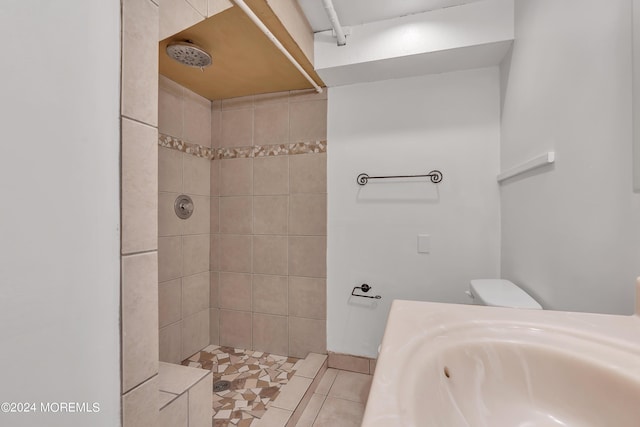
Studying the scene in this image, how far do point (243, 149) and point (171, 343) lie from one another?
1.53 m

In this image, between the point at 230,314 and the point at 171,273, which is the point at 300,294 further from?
the point at 171,273

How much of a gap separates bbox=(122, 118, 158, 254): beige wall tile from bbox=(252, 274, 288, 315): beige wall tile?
4.92ft

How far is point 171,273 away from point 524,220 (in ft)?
7.12

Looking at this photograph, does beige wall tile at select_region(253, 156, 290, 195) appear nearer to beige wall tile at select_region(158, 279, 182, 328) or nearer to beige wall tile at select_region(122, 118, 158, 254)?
beige wall tile at select_region(158, 279, 182, 328)

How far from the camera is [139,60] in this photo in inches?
26.6

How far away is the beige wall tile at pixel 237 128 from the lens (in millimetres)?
2238

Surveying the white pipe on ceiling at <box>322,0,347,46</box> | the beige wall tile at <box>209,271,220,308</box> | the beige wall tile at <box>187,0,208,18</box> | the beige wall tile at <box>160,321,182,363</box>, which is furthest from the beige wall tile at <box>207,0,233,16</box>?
the beige wall tile at <box>160,321,182,363</box>

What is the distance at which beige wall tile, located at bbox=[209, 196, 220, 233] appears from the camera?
230cm

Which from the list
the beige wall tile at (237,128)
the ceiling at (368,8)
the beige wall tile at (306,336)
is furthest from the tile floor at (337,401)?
the ceiling at (368,8)

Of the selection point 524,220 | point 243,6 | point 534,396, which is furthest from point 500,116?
point 534,396

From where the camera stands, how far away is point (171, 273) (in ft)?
6.41

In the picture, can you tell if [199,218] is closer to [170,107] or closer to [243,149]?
[243,149]

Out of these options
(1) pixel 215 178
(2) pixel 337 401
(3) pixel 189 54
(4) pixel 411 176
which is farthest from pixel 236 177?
(2) pixel 337 401

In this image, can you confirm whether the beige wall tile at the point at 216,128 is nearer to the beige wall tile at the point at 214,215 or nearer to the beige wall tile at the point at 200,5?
the beige wall tile at the point at 214,215
